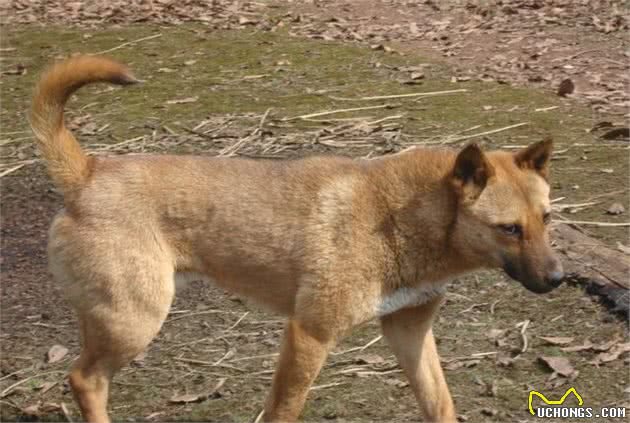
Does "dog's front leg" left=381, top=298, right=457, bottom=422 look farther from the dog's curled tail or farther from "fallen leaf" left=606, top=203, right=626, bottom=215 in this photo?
"fallen leaf" left=606, top=203, right=626, bottom=215

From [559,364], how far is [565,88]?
18.7ft

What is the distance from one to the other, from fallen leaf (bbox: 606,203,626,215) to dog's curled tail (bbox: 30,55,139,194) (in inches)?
156

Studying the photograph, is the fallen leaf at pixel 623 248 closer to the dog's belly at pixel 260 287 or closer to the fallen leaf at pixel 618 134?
the fallen leaf at pixel 618 134

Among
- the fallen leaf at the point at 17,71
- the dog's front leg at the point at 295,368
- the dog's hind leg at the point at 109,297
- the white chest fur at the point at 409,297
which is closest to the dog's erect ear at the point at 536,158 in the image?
the white chest fur at the point at 409,297

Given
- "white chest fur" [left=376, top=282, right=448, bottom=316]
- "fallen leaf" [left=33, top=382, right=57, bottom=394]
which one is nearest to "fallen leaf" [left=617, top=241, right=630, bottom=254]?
"white chest fur" [left=376, top=282, right=448, bottom=316]

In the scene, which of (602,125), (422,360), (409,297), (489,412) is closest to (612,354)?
(489,412)

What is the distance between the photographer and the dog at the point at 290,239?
5707 mm

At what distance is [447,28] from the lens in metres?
14.9

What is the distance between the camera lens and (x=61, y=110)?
6.05 metres

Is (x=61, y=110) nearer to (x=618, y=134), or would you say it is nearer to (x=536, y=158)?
(x=536, y=158)

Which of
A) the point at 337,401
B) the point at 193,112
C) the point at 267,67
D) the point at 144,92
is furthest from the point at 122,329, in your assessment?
the point at 267,67

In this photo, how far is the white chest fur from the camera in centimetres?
579

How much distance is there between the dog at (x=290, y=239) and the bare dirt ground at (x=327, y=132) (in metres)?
0.67

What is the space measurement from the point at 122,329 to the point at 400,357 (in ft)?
4.47
